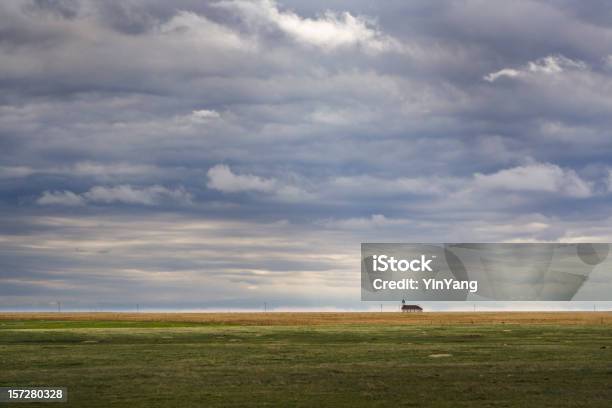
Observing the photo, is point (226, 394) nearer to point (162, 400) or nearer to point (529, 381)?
point (162, 400)

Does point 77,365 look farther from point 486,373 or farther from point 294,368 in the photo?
point 486,373

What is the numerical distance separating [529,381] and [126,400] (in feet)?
67.7

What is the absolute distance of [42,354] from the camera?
61.7 m

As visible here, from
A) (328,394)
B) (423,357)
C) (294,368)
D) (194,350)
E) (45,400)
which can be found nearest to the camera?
(45,400)

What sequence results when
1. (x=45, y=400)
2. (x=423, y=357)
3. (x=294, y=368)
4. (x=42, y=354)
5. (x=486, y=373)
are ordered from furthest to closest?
(x=42, y=354)
(x=423, y=357)
(x=294, y=368)
(x=486, y=373)
(x=45, y=400)

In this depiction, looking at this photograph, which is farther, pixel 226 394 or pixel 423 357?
pixel 423 357

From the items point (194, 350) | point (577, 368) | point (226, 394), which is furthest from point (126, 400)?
point (194, 350)

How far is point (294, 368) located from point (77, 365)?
14.8 meters

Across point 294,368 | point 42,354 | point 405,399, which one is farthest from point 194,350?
point 405,399

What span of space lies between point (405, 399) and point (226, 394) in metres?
8.33

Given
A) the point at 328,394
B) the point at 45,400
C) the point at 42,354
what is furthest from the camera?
the point at 42,354

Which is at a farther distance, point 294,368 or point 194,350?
point 194,350

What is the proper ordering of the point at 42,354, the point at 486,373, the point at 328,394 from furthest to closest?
the point at 42,354 → the point at 486,373 → the point at 328,394

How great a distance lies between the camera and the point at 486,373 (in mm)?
44188
